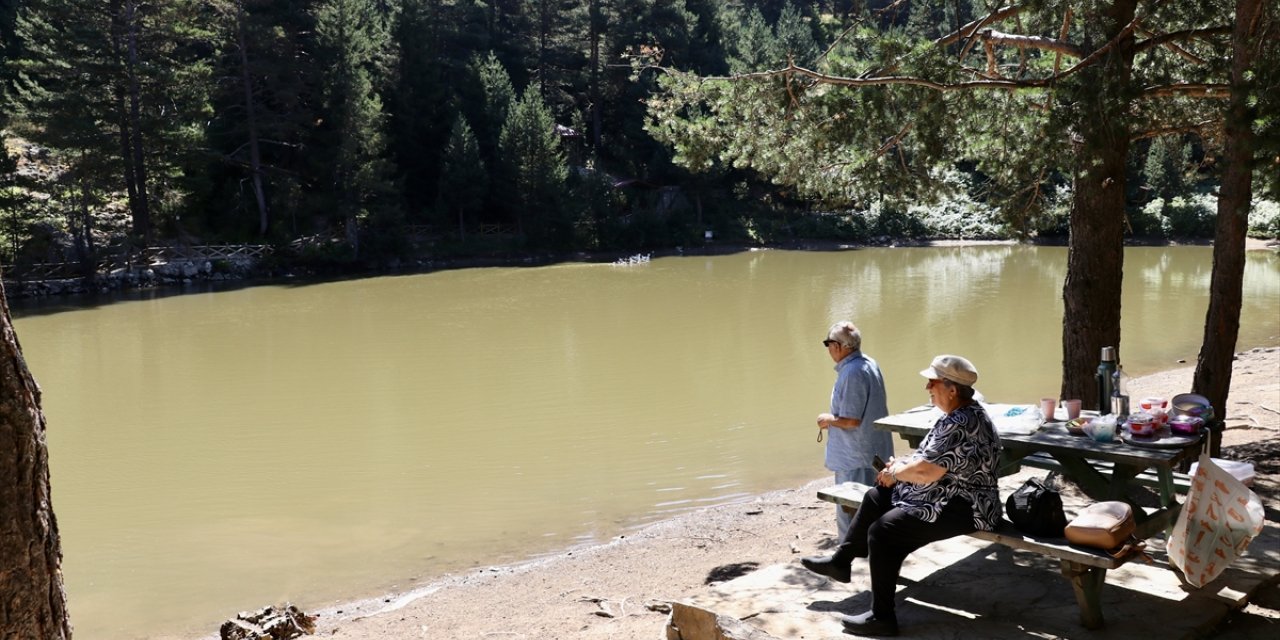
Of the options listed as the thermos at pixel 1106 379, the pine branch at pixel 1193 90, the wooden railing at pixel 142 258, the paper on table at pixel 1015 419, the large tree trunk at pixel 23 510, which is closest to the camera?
the large tree trunk at pixel 23 510

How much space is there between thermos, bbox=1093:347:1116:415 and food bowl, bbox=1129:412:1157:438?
381mm

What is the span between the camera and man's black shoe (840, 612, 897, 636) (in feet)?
12.2

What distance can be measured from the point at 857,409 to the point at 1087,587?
4.70 ft

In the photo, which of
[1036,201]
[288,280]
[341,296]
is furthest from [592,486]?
[288,280]

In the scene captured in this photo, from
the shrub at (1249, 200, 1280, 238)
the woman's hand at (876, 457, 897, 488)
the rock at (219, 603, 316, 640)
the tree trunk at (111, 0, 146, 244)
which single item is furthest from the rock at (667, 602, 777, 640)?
the shrub at (1249, 200, 1280, 238)

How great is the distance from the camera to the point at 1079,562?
3.54 meters

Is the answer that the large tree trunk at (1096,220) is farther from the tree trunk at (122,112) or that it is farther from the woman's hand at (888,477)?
the tree trunk at (122,112)

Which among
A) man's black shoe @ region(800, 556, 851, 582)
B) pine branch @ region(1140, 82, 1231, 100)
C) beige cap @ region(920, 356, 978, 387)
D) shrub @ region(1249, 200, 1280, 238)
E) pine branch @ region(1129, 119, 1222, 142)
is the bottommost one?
man's black shoe @ region(800, 556, 851, 582)

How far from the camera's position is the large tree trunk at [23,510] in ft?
7.86

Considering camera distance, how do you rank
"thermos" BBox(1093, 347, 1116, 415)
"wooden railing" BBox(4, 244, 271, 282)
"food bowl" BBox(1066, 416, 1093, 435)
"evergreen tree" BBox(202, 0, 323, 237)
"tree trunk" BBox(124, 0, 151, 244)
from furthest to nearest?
"evergreen tree" BBox(202, 0, 323, 237), "tree trunk" BBox(124, 0, 151, 244), "wooden railing" BBox(4, 244, 271, 282), "thermos" BBox(1093, 347, 1116, 415), "food bowl" BBox(1066, 416, 1093, 435)

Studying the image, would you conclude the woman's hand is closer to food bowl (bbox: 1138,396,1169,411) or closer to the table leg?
the table leg

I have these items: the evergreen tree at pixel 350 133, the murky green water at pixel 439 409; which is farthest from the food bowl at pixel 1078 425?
the evergreen tree at pixel 350 133

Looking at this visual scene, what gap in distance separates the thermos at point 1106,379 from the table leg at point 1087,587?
1201 millimetres

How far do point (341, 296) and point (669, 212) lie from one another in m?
16.3
